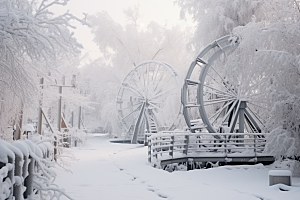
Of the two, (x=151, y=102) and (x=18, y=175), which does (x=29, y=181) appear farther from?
(x=151, y=102)

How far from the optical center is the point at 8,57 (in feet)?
16.8

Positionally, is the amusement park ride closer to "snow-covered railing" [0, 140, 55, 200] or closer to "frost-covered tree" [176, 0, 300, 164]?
"frost-covered tree" [176, 0, 300, 164]

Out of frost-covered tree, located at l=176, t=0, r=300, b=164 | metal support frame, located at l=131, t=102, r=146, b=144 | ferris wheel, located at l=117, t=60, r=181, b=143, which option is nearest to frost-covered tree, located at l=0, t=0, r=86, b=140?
frost-covered tree, located at l=176, t=0, r=300, b=164

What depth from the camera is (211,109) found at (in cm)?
1934

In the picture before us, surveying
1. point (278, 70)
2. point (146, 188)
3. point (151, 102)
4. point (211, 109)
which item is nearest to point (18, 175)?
point (146, 188)

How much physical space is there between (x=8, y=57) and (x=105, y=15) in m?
30.0

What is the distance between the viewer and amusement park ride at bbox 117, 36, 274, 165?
480 inches

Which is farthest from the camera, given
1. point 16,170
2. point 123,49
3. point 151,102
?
point 123,49

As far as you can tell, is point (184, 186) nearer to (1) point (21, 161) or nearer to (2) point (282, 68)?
(1) point (21, 161)

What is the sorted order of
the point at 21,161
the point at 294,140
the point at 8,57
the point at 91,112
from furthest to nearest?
1. the point at 91,112
2. the point at 294,140
3. the point at 8,57
4. the point at 21,161

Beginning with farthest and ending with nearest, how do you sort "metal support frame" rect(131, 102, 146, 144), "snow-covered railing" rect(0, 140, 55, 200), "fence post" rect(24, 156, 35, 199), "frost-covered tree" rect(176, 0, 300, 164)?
"metal support frame" rect(131, 102, 146, 144) < "frost-covered tree" rect(176, 0, 300, 164) < "fence post" rect(24, 156, 35, 199) < "snow-covered railing" rect(0, 140, 55, 200)

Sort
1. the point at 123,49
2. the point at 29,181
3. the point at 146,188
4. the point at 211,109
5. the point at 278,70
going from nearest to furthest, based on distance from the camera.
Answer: the point at 29,181, the point at 146,188, the point at 278,70, the point at 211,109, the point at 123,49

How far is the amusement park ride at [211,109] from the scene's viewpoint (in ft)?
40.0

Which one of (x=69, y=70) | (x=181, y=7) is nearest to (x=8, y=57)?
(x=69, y=70)
